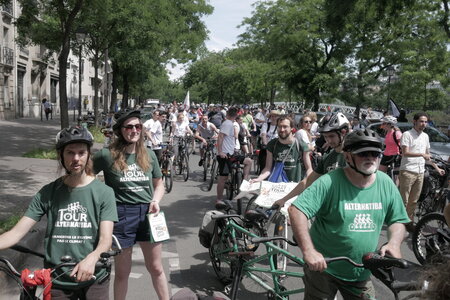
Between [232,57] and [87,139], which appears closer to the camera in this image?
[87,139]

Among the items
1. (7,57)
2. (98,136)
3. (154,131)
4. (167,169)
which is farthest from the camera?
(7,57)

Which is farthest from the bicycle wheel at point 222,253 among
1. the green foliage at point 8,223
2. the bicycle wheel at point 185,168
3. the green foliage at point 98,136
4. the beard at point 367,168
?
the green foliage at point 98,136

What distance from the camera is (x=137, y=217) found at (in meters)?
3.73

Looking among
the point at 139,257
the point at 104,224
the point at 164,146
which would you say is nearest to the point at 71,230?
the point at 104,224

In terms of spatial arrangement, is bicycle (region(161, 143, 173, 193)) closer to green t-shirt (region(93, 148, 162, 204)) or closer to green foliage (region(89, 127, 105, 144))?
green t-shirt (region(93, 148, 162, 204))

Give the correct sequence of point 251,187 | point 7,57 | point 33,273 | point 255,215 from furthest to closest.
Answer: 1. point 7,57
2. point 251,187
3. point 255,215
4. point 33,273

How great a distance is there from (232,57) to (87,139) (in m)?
57.8

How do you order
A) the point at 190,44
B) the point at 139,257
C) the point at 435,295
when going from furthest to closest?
the point at 190,44, the point at 139,257, the point at 435,295

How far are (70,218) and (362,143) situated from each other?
5.87ft

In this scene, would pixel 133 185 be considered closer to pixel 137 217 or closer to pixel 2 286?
pixel 137 217

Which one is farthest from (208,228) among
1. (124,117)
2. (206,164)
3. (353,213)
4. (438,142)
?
(438,142)

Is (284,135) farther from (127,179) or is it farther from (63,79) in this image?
(63,79)

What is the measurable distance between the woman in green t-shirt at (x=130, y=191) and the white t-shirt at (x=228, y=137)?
4.97 metres

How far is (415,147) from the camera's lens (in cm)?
710
